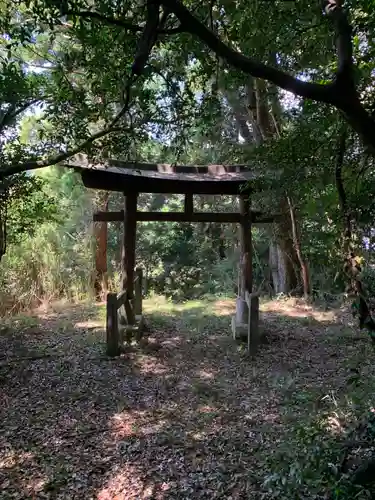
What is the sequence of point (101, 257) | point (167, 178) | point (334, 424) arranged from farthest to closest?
point (101, 257)
point (167, 178)
point (334, 424)

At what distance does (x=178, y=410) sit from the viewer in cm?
364

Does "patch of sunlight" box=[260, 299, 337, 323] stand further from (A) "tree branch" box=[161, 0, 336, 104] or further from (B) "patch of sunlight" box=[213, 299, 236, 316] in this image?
(A) "tree branch" box=[161, 0, 336, 104]

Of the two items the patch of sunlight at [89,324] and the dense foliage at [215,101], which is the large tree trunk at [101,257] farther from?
the patch of sunlight at [89,324]

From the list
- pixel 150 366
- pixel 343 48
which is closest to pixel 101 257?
pixel 150 366

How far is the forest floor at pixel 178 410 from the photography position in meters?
2.58

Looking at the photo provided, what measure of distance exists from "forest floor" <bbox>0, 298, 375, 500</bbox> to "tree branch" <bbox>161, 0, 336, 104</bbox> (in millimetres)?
1471

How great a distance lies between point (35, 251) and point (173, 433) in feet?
17.7

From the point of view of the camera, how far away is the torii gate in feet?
15.6

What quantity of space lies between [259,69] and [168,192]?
3.68m

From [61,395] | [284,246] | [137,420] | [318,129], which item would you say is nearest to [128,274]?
[61,395]

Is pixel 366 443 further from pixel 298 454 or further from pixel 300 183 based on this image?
pixel 300 183

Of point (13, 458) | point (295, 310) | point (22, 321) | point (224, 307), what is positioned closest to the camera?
point (13, 458)

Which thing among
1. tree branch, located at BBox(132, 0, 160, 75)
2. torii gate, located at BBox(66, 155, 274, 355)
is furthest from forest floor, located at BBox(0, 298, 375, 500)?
tree branch, located at BBox(132, 0, 160, 75)

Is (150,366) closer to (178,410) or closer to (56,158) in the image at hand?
(178,410)
